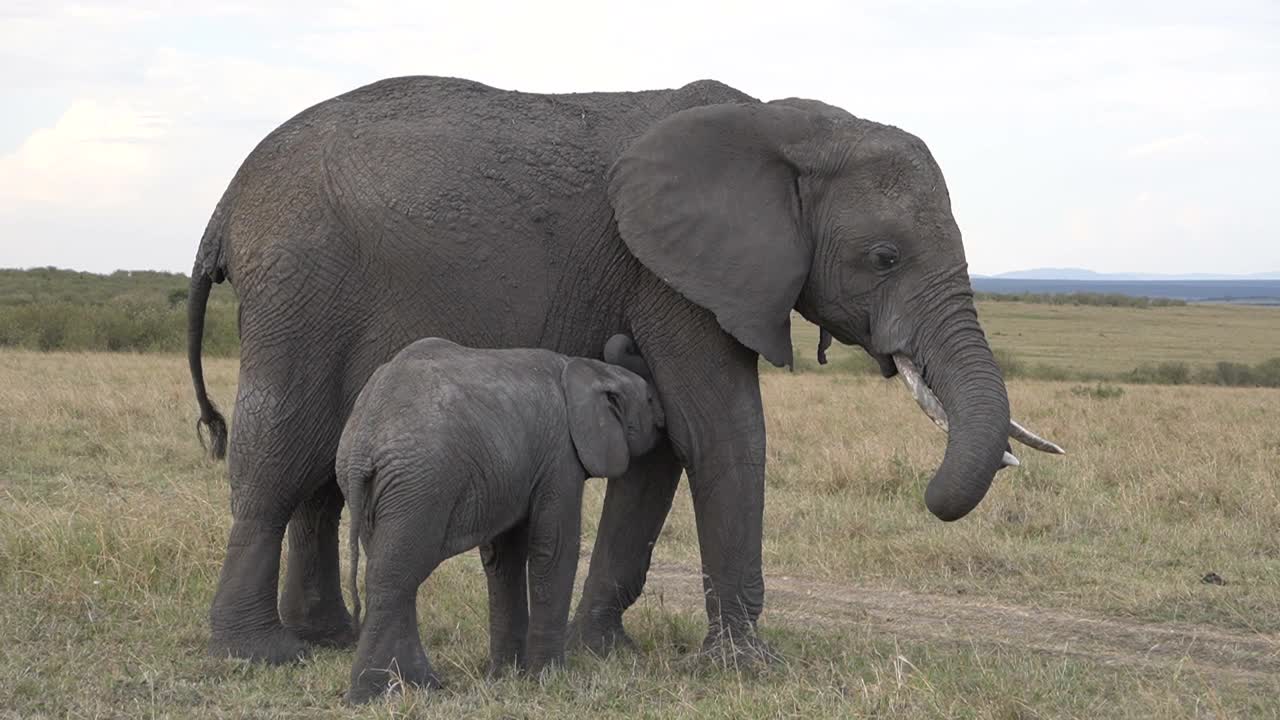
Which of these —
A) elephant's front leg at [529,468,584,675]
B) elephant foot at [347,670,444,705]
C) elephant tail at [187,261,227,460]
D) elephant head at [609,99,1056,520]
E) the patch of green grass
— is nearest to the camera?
elephant foot at [347,670,444,705]

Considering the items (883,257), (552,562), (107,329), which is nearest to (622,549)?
(552,562)

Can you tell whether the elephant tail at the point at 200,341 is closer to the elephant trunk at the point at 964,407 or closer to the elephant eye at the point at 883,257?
the elephant eye at the point at 883,257

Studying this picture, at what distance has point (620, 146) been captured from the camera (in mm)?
6934

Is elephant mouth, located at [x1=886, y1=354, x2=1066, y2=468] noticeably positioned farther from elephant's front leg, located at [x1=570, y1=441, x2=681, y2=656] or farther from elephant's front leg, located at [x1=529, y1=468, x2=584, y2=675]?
elephant's front leg, located at [x1=529, y1=468, x2=584, y2=675]

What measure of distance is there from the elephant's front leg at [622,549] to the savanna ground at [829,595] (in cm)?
28

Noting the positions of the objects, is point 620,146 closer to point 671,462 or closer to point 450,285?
point 450,285

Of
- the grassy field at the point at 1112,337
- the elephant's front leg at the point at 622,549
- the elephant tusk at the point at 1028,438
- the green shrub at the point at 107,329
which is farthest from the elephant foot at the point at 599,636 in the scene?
the grassy field at the point at 1112,337

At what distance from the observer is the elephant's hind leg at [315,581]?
296 inches

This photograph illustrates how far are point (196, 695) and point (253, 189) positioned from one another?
228 cm

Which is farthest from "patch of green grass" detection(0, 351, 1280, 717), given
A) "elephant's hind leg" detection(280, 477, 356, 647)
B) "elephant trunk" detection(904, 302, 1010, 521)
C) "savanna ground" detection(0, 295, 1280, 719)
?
"elephant trunk" detection(904, 302, 1010, 521)

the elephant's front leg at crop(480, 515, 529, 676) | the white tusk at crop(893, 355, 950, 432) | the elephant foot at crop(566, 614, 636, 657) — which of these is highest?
the white tusk at crop(893, 355, 950, 432)

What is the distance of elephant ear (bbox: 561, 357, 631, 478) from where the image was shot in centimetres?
635

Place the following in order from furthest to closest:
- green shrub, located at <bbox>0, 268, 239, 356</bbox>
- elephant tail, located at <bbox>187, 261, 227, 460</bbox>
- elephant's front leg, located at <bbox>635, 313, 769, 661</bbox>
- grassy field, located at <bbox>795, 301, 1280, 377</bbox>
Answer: grassy field, located at <bbox>795, 301, 1280, 377</bbox> → green shrub, located at <bbox>0, 268, 239, 356</bbox> → elephant tail, located at <bbox>187, 261, 227, 460</bbox> → elephant's front leg, located at <bbox>635, 313, 769, 661</bbox>

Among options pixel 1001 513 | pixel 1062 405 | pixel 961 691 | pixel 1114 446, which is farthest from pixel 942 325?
pixel 1062 405
